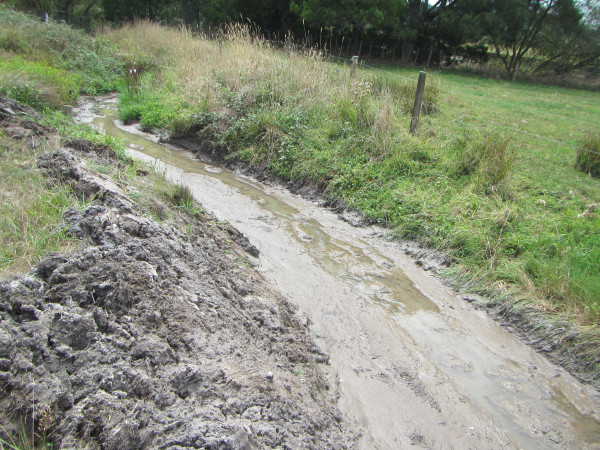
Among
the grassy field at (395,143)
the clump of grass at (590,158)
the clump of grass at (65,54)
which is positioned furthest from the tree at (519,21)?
the clump of grass at (65,54)

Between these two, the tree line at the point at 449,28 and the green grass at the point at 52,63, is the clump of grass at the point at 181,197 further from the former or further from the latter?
the tree line at the point at 449,28

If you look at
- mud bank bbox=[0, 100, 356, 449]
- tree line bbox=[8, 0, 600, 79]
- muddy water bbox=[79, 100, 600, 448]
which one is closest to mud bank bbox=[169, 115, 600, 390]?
muddy water bbox=[79, 100, 600, 448]

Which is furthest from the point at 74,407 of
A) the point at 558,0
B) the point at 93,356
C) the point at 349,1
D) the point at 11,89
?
the point at 558,0

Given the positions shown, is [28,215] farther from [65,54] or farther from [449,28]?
[449,28]

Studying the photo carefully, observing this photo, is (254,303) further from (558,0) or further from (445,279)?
(558,0)

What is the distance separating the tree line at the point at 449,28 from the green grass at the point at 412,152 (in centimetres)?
1206

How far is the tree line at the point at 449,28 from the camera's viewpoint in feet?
73.7

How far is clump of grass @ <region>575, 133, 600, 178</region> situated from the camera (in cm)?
708

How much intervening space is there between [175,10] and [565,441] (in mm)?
31512

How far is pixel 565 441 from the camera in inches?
127

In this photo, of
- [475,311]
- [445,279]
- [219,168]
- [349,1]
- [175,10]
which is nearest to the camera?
[475,311]

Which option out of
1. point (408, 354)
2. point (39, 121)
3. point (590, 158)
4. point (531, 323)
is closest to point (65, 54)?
point (39, 121)

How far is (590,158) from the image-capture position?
23.4 feet

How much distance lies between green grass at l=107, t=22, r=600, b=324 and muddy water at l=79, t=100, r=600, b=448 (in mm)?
695
